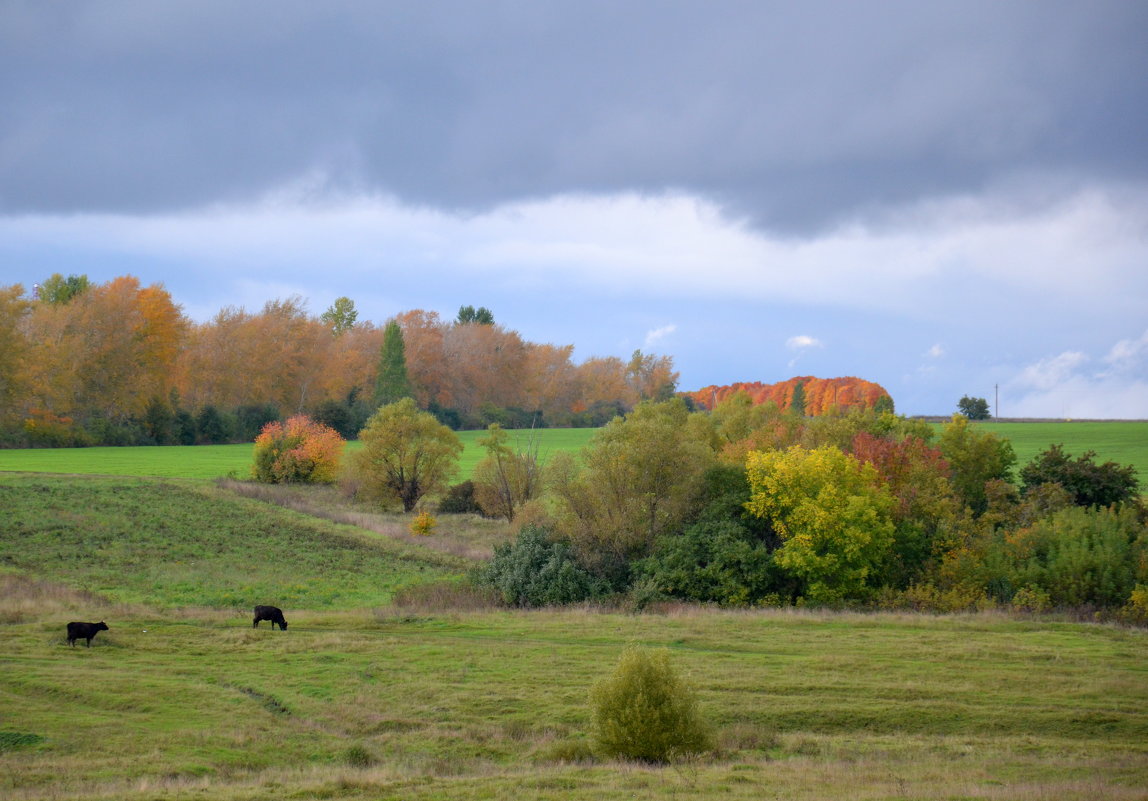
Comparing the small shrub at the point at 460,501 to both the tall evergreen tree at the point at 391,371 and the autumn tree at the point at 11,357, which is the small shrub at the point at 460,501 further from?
the tall evergreen tree at the point at 391,371

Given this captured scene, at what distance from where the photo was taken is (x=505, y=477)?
216 feet

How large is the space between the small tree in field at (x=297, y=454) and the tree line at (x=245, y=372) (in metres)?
31.9

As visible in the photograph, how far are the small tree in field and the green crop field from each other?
42478mm

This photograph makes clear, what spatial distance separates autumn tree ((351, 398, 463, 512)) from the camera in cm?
7150

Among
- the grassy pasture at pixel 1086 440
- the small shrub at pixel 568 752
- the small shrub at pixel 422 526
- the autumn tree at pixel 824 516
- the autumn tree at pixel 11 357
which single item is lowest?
the small shrub at pixel 568 752

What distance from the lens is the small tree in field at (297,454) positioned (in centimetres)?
7925

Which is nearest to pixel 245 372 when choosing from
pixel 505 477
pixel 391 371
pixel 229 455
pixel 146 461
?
pixel 391 371

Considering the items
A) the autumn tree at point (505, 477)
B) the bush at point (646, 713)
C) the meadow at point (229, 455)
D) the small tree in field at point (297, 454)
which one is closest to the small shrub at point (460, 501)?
the meadow at point (229, 455)

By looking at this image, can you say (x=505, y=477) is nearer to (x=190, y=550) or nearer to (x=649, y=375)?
(x=190, y=550)

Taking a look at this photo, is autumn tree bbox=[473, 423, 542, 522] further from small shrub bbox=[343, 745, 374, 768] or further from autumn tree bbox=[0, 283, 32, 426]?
autumn tree bbox=[0, 283, 32, 426]

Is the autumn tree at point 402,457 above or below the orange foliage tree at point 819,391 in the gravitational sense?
below

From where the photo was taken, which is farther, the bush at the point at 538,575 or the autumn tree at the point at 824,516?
the bush at the point at 538,575

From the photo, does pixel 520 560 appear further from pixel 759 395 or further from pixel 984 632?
pixel 759 395

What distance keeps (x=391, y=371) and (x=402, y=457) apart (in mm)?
61098
